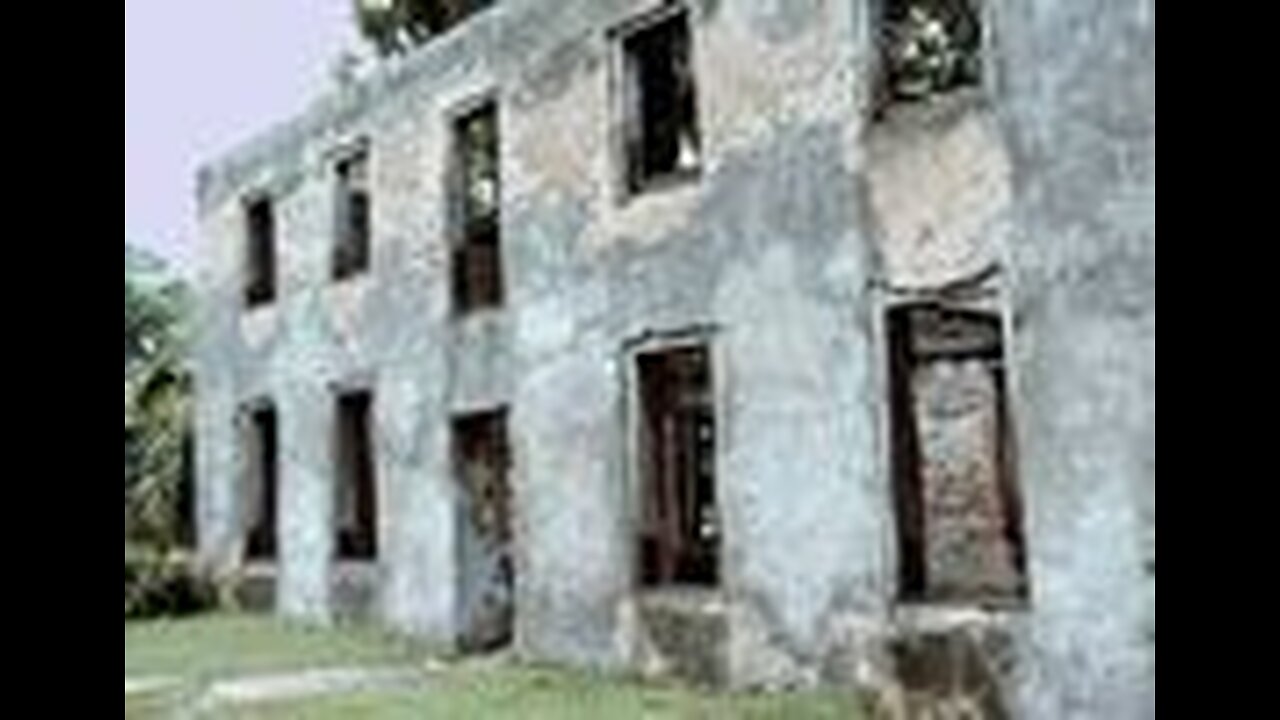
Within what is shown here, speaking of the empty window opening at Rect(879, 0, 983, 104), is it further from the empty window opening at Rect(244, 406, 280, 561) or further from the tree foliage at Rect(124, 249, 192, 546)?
the tree foliage at Rect(124, 249, 192, 546)

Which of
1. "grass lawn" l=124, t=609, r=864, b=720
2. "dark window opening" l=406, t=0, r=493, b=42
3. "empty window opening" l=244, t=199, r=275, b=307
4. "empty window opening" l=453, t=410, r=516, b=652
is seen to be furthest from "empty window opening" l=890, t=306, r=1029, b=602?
"dark window opening" l=406, t=0, r=493, b=42

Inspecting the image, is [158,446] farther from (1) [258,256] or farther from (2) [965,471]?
(2) [965,471]

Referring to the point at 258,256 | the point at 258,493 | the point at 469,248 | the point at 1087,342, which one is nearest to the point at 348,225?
the point at 258,256

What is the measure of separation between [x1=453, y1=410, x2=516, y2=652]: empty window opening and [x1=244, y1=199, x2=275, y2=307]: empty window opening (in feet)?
19.6

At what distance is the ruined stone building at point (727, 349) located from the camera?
942cm

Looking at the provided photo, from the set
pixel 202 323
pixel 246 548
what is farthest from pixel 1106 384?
pixel 202 323

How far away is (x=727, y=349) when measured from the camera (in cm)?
1291

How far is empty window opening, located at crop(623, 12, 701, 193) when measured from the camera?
14219mm

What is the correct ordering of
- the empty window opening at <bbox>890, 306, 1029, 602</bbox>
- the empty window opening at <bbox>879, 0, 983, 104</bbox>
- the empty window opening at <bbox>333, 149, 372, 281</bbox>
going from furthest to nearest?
the empty window opening at <bbox>879, 0, 983, 104</bbox>, the empty window opening at <bbox>333, 149, 372, 281</bbox>, the empty window opening at <bbox>890, 306, 1029, 602</bbox>

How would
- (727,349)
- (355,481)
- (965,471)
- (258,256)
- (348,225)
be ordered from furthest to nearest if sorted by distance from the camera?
(258,256), (348,225), (355,481), (965,471), (727,349)

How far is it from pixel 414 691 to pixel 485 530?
3531 millimetres

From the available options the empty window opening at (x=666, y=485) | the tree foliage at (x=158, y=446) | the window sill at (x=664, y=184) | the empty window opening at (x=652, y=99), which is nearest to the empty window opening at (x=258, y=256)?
the tree foliage at (x=158, y=446)

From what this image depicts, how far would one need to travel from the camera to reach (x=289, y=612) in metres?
20.3
